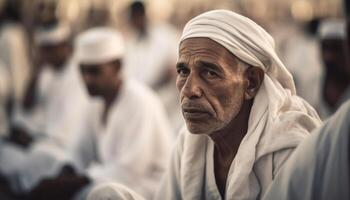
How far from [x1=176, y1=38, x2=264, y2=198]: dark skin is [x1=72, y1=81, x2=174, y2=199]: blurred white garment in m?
2.44

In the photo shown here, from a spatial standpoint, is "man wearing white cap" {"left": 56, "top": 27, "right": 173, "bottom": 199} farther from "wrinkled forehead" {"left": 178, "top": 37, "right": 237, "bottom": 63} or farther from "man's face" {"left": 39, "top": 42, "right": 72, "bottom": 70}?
"wrinkled forehead" {"left": 178, "top": 37, "right": 237, "bottom": 63}

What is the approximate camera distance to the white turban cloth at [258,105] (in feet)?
10.9

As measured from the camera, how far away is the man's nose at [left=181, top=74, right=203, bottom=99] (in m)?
3.42

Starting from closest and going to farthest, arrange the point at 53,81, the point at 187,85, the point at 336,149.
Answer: the point at 336,149, the point at 187,85, the point at 53,81

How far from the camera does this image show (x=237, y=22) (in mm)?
3455

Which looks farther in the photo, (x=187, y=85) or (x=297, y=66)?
(x=297, y=66)

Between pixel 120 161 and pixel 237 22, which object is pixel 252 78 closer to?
pixel 237 22

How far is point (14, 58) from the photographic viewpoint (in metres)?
10.5

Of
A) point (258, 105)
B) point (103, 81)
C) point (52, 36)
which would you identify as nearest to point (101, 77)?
point (103, 81)

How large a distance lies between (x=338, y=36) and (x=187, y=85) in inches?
167

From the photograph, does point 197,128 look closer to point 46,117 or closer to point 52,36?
point 46,117

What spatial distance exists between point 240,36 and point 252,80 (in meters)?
0.23

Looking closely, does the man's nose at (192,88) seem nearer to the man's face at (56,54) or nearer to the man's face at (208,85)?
the man's face at (208,85)

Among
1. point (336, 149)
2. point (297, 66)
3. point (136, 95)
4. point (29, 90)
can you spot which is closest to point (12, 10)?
point (29, 90)
